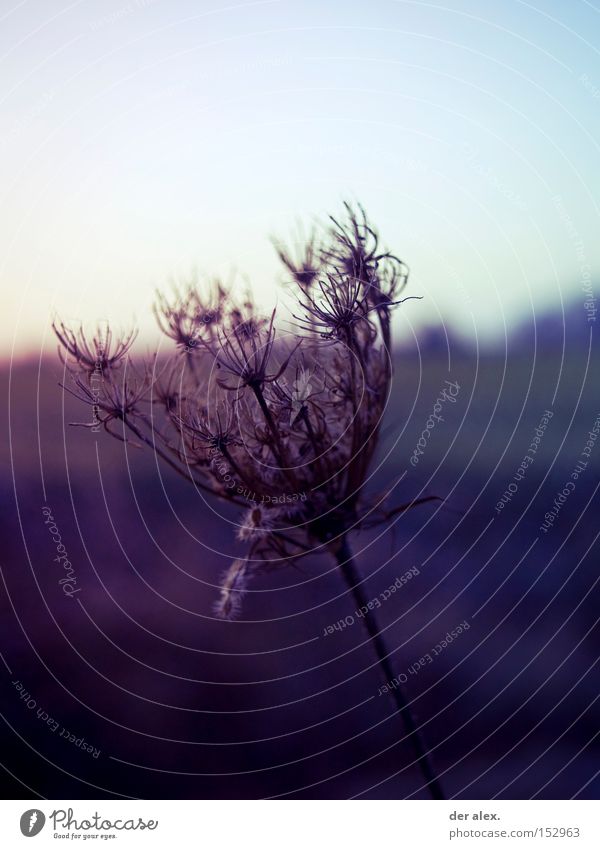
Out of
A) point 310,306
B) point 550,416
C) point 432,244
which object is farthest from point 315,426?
point 550,416

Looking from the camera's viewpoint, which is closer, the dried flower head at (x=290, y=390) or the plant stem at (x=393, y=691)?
the dried flower head at (x=290, y=390)

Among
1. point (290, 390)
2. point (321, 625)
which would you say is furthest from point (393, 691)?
point (290, 390)

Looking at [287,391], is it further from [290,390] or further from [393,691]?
[393,691]

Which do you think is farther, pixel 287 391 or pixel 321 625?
pixel 321 625

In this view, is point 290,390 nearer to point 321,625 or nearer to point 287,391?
point 287,391
